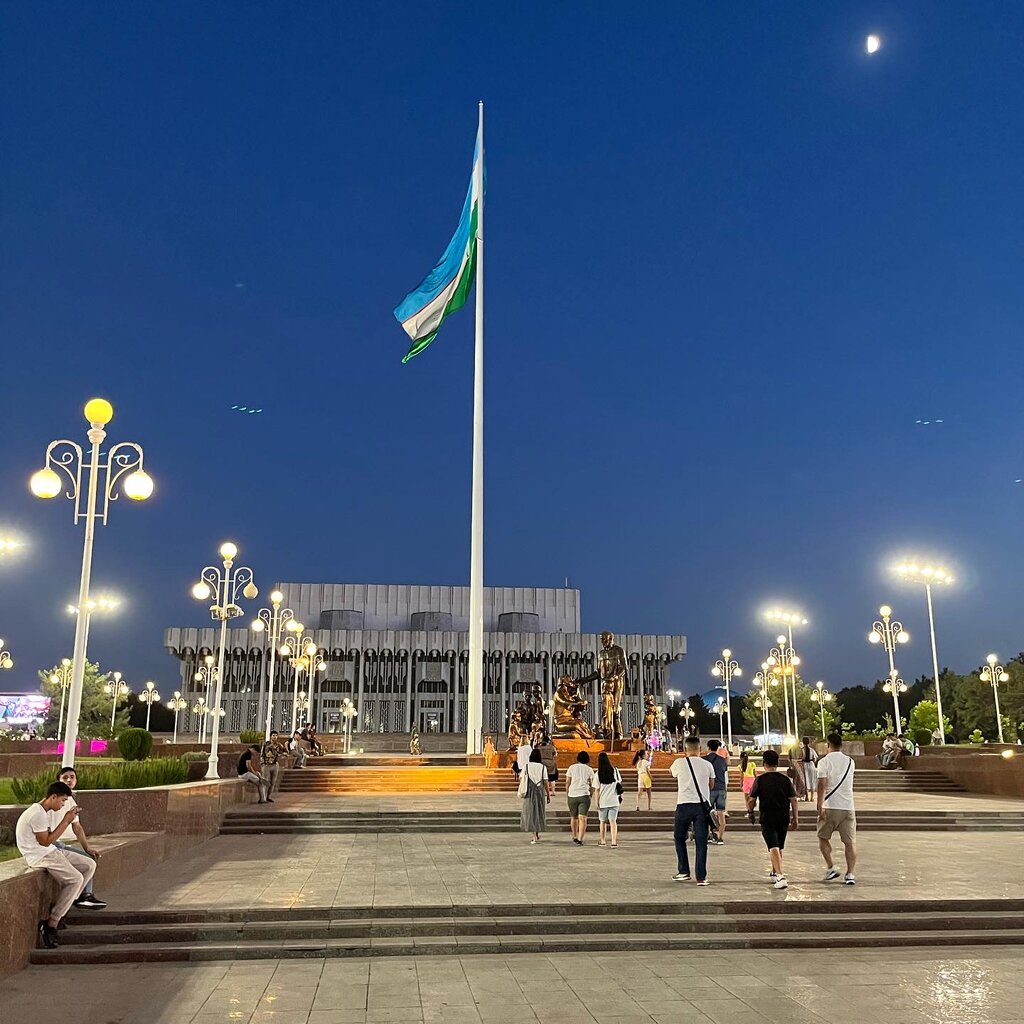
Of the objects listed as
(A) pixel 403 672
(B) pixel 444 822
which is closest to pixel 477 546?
(B) pixel 444 822

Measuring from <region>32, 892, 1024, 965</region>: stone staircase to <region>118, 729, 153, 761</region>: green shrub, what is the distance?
1529cm

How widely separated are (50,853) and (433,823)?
10.5m

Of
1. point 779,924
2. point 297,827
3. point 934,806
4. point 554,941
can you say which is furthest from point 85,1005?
point 934,806

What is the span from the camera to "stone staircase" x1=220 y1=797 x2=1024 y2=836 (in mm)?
17375

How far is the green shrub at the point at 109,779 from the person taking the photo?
1328 centimetres

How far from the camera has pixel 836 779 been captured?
10.9m

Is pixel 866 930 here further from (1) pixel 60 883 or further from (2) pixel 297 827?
(2) pixel 297 827

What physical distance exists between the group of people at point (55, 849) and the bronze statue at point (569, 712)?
21.8 metres

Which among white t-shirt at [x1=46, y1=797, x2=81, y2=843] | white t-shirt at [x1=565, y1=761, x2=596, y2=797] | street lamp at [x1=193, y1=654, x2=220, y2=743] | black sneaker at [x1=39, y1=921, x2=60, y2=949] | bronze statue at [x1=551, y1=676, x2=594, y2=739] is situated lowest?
black sneaker at [x1=39, y1=921, x2=60, y2=949]

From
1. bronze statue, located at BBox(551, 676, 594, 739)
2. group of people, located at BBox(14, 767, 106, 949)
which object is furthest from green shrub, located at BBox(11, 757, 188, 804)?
bronze statue, located at BBox(551, 676, 594, 739)

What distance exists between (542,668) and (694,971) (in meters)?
70.5

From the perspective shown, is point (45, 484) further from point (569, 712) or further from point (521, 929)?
point (569, 712)

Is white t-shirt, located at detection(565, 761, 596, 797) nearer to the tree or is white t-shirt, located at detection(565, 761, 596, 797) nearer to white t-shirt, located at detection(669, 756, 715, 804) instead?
white t-shirt, located at detection(669, 756, 715, 804)

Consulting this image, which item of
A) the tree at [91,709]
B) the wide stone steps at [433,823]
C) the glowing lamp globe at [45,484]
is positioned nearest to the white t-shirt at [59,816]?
the glowing lamp globe at [45,484]
